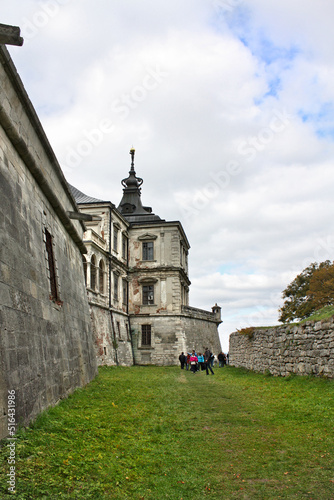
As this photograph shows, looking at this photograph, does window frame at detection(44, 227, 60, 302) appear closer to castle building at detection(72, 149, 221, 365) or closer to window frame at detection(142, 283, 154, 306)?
castle building at detection(72, 149, 221, 365)

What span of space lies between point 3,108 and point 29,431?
4634 millimetres

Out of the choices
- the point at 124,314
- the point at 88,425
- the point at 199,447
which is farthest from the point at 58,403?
the point at 124,314

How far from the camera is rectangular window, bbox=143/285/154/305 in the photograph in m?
35.1

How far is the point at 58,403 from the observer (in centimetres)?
757

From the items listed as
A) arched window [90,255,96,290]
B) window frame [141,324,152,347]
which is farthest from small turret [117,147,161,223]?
arched window [90,255,96,290]

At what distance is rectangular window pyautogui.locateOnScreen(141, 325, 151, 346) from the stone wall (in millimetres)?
16264

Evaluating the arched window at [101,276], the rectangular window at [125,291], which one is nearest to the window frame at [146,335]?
the rectangular window at [125,291]

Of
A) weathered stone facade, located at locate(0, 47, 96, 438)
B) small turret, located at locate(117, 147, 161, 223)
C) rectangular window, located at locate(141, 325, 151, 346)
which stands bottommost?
rectangular window, located at locate(141, 325, 151, 346)

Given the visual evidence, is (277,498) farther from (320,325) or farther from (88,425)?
(320,325)

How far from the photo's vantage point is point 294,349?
42.3 feet

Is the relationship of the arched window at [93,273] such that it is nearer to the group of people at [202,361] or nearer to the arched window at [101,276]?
the arched window at [101,276]

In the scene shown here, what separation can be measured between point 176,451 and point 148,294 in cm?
2990

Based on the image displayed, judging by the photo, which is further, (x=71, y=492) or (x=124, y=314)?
(x=124, y=314)

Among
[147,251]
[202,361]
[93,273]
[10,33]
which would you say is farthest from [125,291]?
[10,33]
